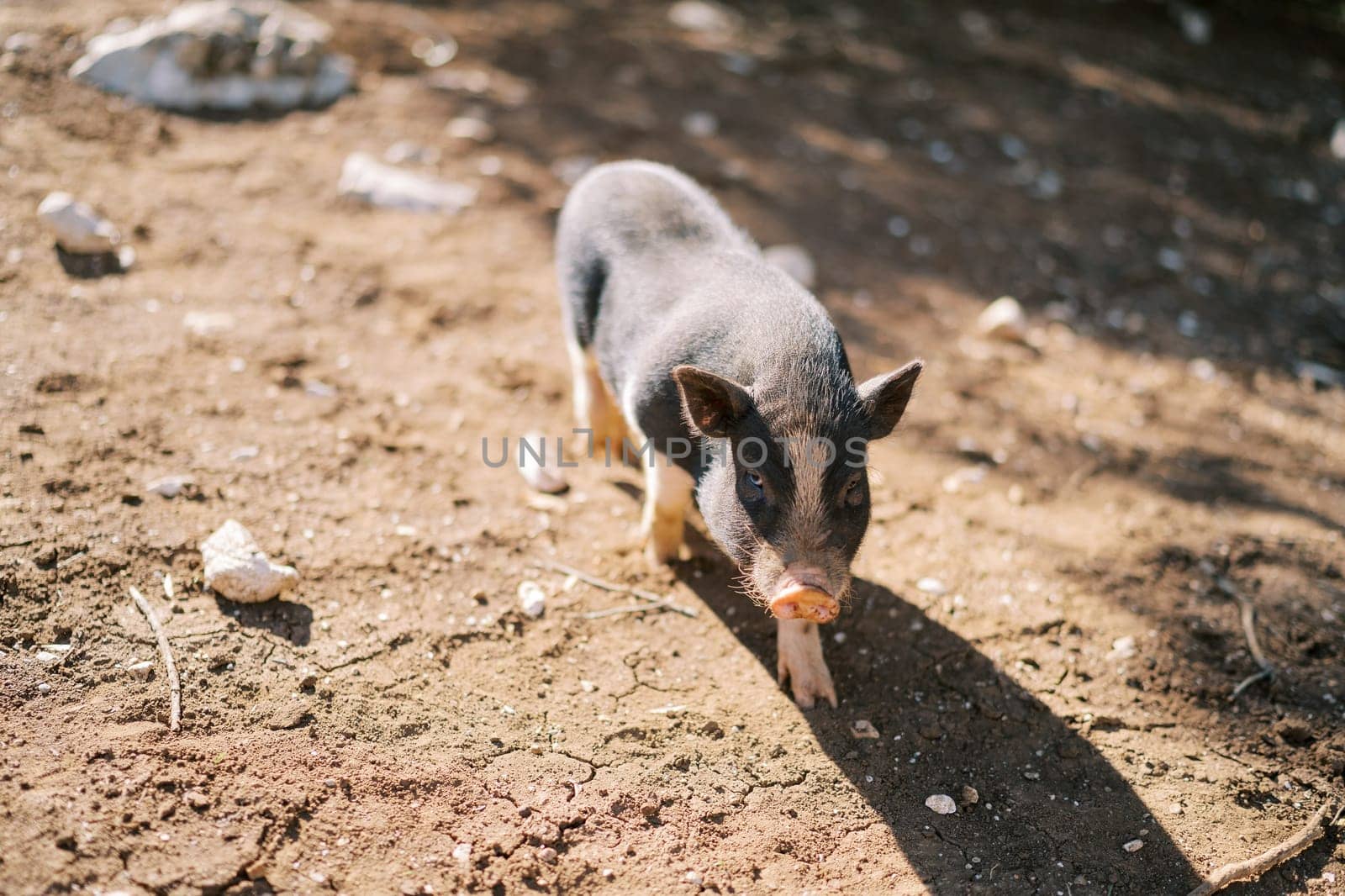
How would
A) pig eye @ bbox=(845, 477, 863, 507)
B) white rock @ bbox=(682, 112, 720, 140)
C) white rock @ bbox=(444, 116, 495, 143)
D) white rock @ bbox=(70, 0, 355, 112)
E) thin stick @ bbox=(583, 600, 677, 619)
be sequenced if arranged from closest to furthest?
1. pig eye @ bbox=(845, 477, 863, 507)
2. thin stick @ bbox=(583, 600, 677, 619)
3. white rock @ bbox=(70, 0, 355, 112)
4. white rock @ bbox=(444, 116, 495, 143)
5. white rock @ bbox=(682, 112, 720, 140)

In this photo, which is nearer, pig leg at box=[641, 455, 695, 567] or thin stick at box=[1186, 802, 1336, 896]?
thin stick at box=[1186, 802, 1336, 896]

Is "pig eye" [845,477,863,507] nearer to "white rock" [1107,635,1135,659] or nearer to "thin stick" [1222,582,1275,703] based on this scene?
"white rock" [1107,635,1135,659]

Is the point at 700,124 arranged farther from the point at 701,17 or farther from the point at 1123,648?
the point at 1123,648

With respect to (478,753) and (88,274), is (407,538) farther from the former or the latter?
(88,274)

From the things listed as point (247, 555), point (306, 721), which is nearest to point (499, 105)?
point (247, 555)

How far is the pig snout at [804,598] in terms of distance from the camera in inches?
121

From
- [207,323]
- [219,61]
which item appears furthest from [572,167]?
[207,323]

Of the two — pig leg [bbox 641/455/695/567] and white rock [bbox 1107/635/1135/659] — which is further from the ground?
pig leg [bbox 641/455/695/567]

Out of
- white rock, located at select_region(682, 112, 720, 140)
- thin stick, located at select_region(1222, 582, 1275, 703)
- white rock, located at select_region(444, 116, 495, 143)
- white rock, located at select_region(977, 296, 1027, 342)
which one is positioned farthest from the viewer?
white rock, located at select_region(682, 112, 720, 140)

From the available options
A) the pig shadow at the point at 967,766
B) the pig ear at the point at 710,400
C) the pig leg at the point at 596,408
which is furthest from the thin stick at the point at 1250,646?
the pig leg at the point at 596,408

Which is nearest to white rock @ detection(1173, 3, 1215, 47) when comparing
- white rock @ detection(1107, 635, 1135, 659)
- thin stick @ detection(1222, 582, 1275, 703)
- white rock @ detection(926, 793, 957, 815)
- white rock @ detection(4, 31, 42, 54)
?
thin stick @ detection(1222, 582, 1275, 703)

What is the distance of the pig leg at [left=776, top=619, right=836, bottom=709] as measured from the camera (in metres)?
3.69

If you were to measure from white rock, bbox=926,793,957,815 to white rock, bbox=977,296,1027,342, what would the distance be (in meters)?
3.07

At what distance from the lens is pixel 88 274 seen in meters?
4.94
